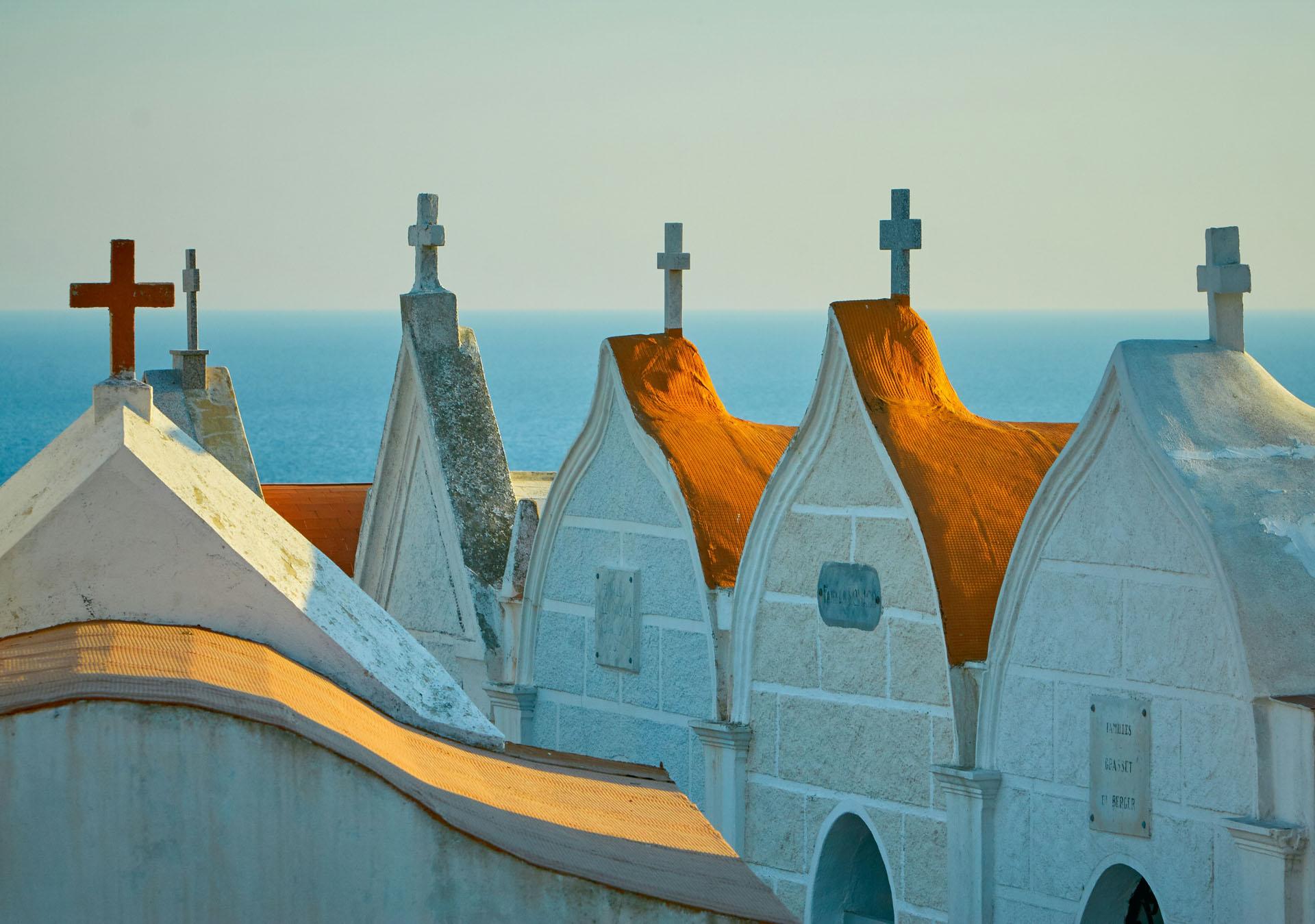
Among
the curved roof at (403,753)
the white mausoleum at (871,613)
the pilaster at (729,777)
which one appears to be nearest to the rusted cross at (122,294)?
the curved roof at (403,753)

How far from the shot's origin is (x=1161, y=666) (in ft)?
35.6

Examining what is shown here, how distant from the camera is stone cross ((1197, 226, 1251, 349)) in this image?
1152 centimetres

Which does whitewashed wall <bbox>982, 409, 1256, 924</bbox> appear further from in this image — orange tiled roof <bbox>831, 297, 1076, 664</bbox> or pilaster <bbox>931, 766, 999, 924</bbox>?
orange tiled roof <bbox>831, 297, 1076, 664</bbox>

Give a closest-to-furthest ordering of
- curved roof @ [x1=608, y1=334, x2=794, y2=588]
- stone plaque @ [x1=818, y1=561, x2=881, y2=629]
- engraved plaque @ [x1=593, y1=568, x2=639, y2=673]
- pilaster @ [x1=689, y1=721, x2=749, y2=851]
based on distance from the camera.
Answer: stone plaque @ [x1=818, y1=561, x2=881, y2=629]
pilaster @ [x1=689, y1=721, x2=749, y2=851]
curved roof @ [x1=608, y1=334, x2=794, y2=588]
engraved plaque @ [x1=593, y1=568, x2=639, y2=673]

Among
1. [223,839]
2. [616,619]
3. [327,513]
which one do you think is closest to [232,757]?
[223,839]

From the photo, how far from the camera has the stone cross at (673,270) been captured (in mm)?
16156

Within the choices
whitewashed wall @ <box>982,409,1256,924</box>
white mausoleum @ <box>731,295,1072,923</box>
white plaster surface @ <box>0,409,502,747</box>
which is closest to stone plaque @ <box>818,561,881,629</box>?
white mausoleum @ <box>731,295,1072,923</box>

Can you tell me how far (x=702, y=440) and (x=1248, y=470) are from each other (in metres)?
5.09

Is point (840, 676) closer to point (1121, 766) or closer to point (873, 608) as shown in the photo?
point (873, 608)

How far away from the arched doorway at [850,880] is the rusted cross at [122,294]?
5648mm

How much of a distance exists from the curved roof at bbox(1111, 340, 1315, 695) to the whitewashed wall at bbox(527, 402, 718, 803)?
4.21 m

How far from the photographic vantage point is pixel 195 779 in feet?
25.5

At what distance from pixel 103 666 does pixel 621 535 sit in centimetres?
742

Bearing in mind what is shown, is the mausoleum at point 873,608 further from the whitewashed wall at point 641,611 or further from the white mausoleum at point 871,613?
the whitewashed wall at point 641,611
